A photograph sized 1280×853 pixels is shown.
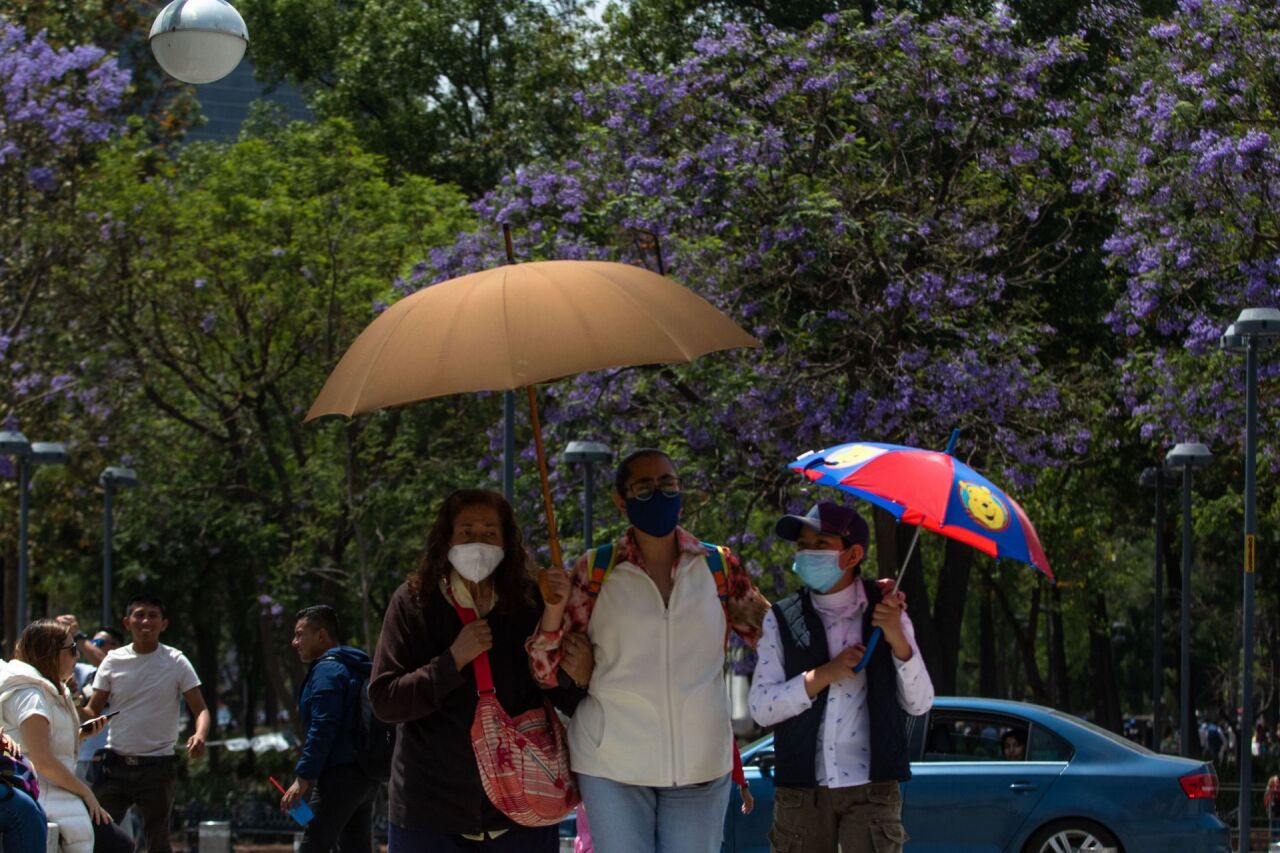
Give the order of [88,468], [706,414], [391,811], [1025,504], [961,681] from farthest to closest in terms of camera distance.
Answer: [961,681] → [88,468] → [1025,504] → [706,414] → [391,811]

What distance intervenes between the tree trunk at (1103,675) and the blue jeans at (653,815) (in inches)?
1173

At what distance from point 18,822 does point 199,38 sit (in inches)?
181

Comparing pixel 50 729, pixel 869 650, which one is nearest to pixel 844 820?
pixel 869 650

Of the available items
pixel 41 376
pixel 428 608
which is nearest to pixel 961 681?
pixel 41 376

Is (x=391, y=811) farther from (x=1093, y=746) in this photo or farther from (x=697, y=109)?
(x=697, y=109)

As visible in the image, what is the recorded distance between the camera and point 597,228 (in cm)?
2092

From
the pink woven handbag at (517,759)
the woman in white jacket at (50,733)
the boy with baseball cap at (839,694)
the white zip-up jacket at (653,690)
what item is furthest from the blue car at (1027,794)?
the pink woven handbag at (517,759)

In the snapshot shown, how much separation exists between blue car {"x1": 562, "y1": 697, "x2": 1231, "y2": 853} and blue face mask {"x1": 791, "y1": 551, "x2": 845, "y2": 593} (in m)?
5.66

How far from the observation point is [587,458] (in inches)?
751

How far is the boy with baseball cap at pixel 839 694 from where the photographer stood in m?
6.12

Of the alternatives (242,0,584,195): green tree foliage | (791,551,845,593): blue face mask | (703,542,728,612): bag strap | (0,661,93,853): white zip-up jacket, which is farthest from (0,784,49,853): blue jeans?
(242,0,584,195): green tree foliage

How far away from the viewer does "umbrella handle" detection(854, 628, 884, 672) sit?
6.03 m

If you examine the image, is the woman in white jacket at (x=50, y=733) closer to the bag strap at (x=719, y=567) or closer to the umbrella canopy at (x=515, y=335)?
the umbrella canopy at (x=515, y=335)

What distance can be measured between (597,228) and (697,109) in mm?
1670
